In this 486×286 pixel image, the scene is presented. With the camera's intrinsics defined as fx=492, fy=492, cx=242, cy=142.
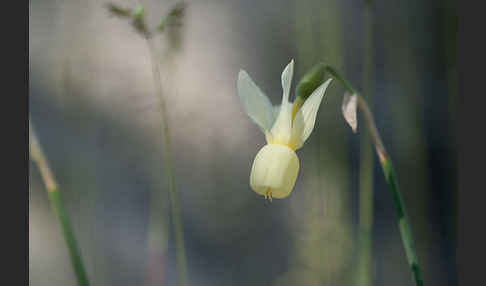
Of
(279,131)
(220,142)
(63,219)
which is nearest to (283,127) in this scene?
(279,131)

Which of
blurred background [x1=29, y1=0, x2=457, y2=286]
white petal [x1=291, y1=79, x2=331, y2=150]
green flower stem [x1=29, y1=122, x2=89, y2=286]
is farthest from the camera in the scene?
blurred background [x1=29, y1=0, x2=457, y2=286]

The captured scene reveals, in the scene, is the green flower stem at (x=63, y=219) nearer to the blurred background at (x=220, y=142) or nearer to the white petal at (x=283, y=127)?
the white petal at (x=283, y=127)

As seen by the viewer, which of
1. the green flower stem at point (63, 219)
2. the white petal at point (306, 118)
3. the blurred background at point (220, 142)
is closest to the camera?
the green flower stem at point (63, 219)

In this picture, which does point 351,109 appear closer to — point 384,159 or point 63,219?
point 384,159

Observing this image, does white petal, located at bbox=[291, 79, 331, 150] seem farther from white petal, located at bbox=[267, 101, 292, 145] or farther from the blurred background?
the blurred background

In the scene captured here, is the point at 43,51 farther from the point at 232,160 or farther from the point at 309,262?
the point at 309,262

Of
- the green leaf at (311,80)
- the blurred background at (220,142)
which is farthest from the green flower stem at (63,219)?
the blurred background at (220,142)

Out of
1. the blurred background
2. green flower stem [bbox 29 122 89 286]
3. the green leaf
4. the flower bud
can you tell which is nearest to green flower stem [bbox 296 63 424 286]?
the green leaf
